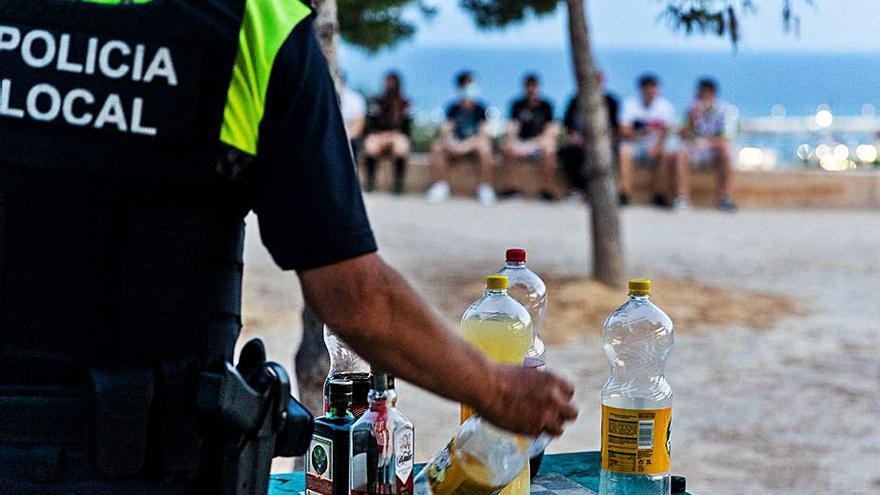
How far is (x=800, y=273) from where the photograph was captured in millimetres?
11195

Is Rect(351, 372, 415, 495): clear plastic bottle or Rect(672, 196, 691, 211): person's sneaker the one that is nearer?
Rect(351, 372, 415, 495): clear plastic bottle

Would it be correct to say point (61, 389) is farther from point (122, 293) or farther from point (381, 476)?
point (381, 476)

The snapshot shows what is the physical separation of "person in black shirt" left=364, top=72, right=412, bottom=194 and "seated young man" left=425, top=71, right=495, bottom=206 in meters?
0.47

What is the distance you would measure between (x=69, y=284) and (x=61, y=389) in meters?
0.16

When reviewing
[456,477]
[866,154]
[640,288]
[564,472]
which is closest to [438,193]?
[866,154]

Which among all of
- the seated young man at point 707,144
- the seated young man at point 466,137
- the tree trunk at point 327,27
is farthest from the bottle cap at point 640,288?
the seated young man at point 466,137

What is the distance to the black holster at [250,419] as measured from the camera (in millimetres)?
1989

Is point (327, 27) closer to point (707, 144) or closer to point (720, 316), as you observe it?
point (720, 316)

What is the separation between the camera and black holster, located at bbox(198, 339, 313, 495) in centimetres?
199

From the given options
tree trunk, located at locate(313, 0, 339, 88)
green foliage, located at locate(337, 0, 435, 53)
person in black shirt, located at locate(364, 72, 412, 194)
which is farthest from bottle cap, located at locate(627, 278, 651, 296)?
person in black shirt, located at locate(364, 72, 412, 194)

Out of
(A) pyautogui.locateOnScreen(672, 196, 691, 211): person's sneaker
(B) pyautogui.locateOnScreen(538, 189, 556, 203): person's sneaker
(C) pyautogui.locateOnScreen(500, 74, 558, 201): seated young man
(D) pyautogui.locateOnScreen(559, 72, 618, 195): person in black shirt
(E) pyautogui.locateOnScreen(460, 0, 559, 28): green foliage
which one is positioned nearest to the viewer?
(E) pyautogui.locateOnScreen(460, 0, 559, 28): green foliage

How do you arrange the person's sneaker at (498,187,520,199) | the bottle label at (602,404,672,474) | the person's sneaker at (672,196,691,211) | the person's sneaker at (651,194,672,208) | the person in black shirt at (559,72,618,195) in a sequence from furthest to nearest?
the person's sneaker at (498,187,520,199) → the person's sneaker at (651,194,672,208) → the person's sneaker at (672,196,691,211) → the person in black shirt at (559,72,618,195) → the bottle label at (602,404,672,474)

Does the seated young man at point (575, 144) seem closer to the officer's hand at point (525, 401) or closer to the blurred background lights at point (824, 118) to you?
the blurred background lights at point (824, 118)

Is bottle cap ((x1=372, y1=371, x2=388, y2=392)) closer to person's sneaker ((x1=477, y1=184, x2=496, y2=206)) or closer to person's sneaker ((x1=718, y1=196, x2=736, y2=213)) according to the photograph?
person's sneaker ((x1=718, y1=196, x2=736, y2=213))
